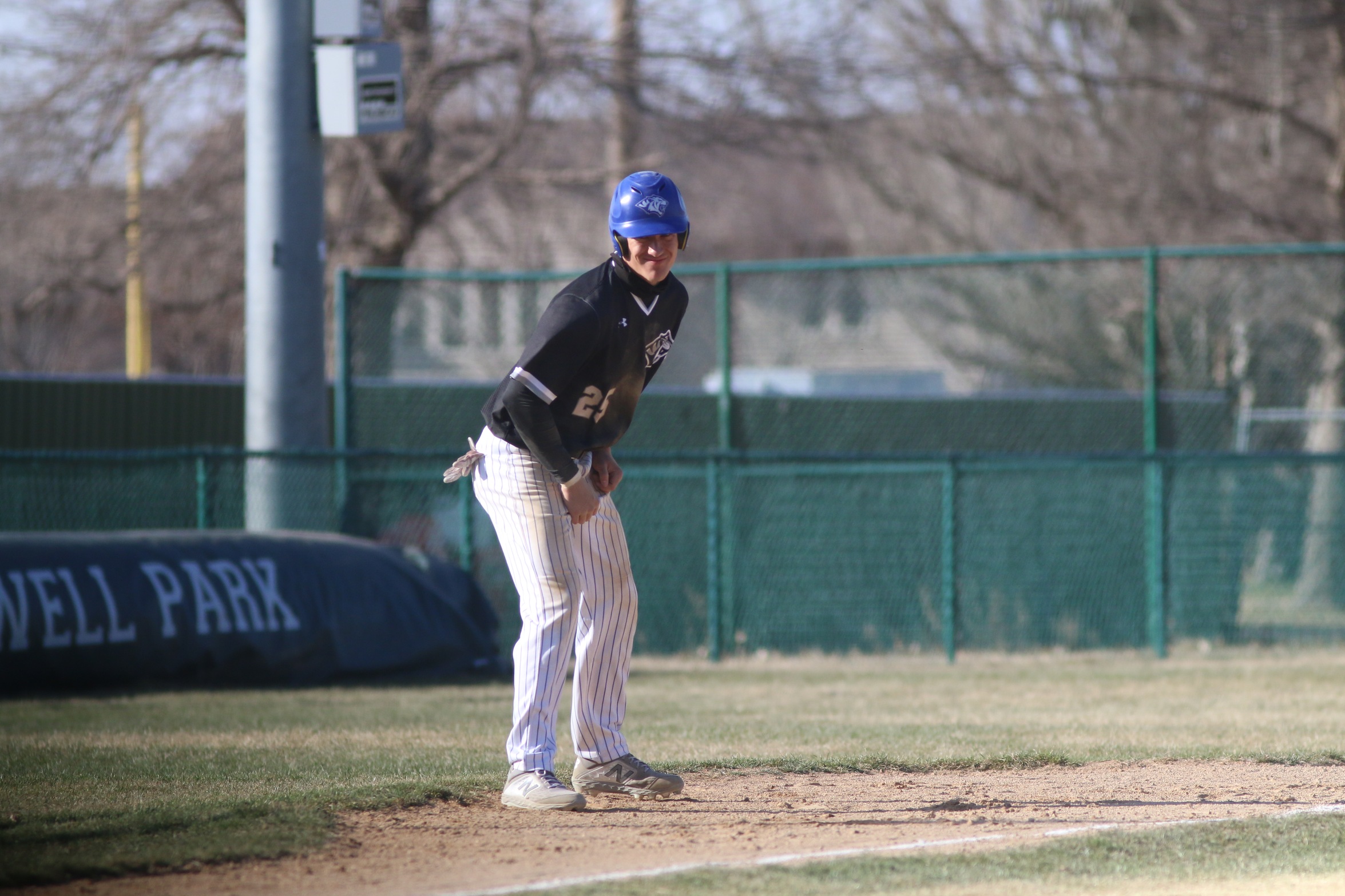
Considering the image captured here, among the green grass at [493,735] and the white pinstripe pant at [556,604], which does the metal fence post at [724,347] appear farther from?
the white pinstripe pant at [556,604]

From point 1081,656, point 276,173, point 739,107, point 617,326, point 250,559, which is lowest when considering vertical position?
point 1081,656

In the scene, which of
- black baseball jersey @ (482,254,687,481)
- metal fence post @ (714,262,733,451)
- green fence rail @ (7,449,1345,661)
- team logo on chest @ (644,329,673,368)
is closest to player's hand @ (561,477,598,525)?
black baseball jersey @ (482,254,687,481)

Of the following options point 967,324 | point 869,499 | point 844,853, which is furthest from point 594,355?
point 967,324

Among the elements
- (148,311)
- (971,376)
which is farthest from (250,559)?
(971,376)

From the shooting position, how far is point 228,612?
923 centimetres

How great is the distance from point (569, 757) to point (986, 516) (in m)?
5.96

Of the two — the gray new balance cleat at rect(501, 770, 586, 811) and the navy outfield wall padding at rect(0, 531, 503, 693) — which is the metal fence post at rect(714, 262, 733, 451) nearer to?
the navy outfield wall padding at rect(0, 531, 503, 693)

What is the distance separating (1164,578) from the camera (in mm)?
10906

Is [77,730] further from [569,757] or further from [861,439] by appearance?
[861,439]

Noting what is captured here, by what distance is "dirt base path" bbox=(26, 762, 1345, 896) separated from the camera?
13.4ft

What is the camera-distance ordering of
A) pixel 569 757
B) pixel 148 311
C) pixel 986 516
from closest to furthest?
pixel 569 757 → pixel 986 516 → pixel 148 311

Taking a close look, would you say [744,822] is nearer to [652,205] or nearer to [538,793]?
[538,793]

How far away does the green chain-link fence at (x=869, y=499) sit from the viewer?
428 inches

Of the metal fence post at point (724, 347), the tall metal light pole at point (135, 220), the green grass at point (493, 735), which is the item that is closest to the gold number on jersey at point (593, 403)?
the green grass at point (493, 735)
